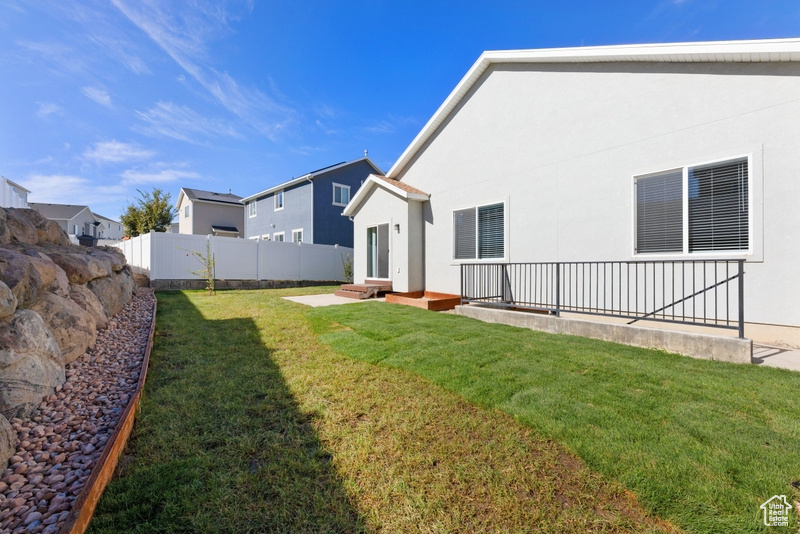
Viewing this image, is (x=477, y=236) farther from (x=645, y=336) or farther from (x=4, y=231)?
(x=4, y=231)

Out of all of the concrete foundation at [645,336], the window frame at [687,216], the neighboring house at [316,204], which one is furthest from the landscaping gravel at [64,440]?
the neighboring house at [316,204]

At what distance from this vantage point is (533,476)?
1981 mm

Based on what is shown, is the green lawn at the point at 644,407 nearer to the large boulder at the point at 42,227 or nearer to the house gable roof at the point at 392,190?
the large boulder at the point at 42,227

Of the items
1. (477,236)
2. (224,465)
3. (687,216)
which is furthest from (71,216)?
(687,216)

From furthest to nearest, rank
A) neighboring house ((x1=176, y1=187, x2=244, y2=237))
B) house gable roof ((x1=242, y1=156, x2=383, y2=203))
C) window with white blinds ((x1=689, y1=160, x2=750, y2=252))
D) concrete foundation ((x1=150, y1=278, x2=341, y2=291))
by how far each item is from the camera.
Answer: neighboring house ((x1=176, y1=187, x2=244, y2=237)) < house gable roof ((x1=242, y1=156, x2=383, y2=203)) < concrete foundation ((x1=150, y1=278, x2=341, y2=291)) < window with white blinds ((x1=689, y1=160, x2=750, y2=252))

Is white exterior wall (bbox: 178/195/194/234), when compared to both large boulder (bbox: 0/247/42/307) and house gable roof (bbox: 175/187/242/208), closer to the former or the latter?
house gable roof (bbox: 175/187/242/208)

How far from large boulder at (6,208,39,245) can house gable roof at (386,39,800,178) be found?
8.87m

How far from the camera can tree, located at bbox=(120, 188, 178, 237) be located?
906 inches

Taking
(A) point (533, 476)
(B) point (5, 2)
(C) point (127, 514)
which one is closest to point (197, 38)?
(B) point (5, 2)

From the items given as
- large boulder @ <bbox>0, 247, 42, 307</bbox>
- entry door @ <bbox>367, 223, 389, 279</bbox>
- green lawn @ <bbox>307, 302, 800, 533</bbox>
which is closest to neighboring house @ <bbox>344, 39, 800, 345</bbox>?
entry door @ <bbox>367, 223, 389, 279</bbox>

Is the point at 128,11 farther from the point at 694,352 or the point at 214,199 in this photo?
the point at 214,199

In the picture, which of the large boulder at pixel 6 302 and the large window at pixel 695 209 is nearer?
the large boulder at pixel 6 302

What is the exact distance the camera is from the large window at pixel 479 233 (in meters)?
7.84

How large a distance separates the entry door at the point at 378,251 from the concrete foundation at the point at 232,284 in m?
5.99
